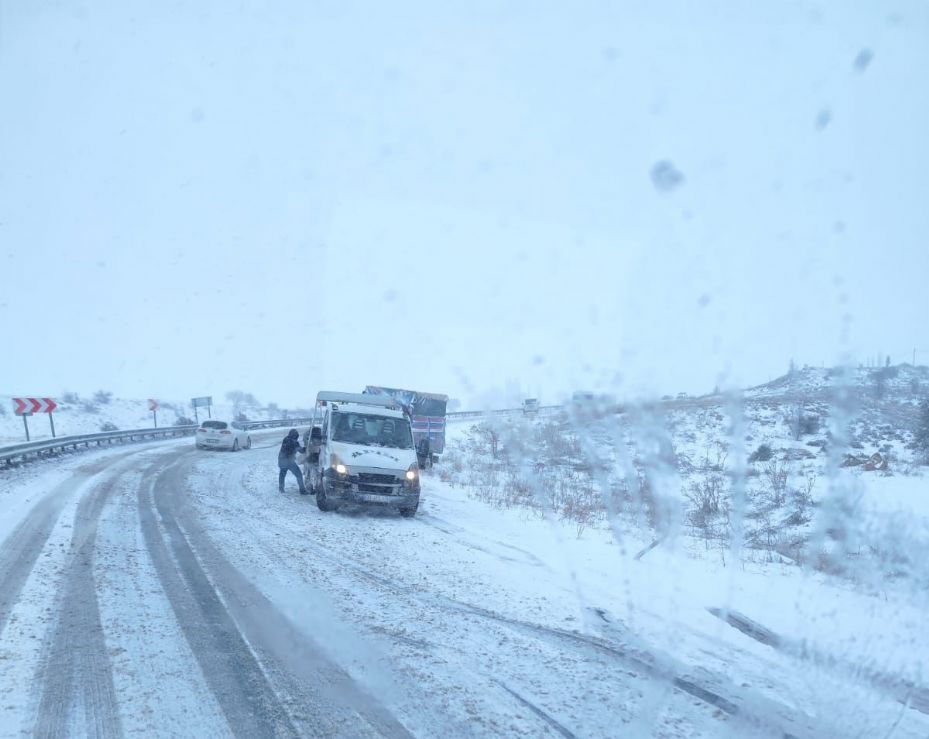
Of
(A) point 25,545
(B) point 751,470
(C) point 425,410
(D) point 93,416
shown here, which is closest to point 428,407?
(C) point 425,410

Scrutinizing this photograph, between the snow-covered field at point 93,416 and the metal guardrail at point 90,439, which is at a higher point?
the snow-covered field at point 93,416

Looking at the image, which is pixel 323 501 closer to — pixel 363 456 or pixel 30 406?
pixel 363 456

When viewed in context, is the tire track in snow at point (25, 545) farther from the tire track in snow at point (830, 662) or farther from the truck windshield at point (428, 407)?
the truck windshield at point (428, 407)

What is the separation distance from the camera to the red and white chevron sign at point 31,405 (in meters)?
26.3

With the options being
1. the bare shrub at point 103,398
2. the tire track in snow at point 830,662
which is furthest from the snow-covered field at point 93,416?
the tire track in snow at point 830,662

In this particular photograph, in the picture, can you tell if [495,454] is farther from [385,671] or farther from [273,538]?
[385,671]

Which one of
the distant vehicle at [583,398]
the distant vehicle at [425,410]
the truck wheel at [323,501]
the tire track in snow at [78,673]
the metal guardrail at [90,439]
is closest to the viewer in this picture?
the tire track in snow at [78,673]

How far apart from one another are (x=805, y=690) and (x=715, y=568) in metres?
4.21

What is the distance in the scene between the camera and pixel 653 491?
18188 millimetres

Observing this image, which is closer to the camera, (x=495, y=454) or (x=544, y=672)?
(x=544, y=672)

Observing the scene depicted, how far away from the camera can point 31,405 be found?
2730 cm

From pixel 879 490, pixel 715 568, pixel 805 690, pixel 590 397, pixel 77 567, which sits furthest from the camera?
pixel 590 397

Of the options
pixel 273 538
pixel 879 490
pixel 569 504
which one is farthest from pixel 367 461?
pixel 879 490

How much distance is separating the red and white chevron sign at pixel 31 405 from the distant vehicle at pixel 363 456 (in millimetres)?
17842
